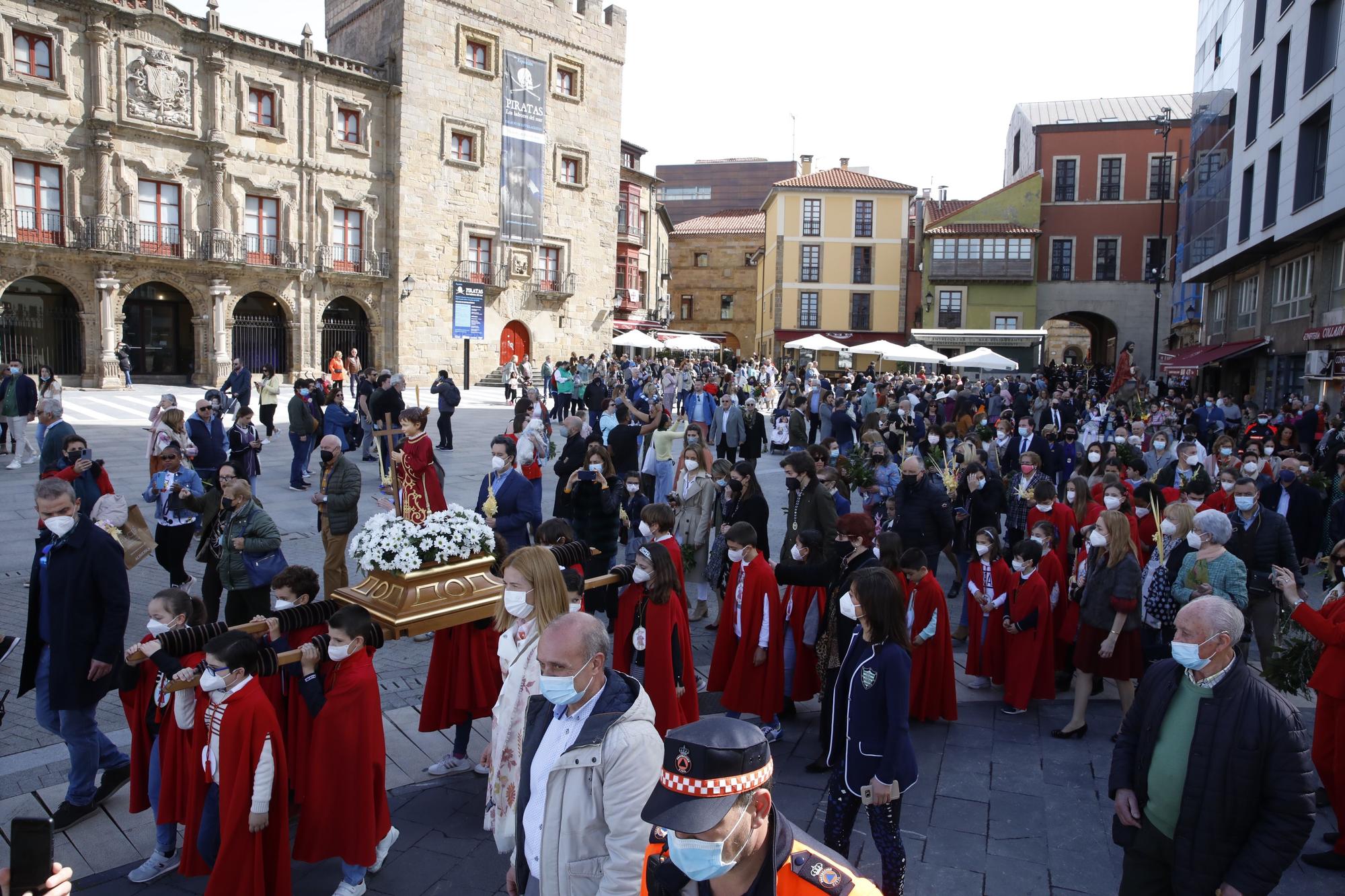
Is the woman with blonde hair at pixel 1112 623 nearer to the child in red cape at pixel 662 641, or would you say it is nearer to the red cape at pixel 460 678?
the child in red cape at pixel 662 641

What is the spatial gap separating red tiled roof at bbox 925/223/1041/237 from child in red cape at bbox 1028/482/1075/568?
40026mm

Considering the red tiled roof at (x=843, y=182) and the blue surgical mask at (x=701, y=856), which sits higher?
the red tiled roof at (x=843, y=182)

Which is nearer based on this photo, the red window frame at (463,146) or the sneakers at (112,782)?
the sneakers at (112,782)

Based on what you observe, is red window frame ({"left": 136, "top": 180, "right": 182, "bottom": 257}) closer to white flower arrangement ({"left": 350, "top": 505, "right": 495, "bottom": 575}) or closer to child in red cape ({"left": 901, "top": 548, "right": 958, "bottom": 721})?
white flower arrangement ({"left": 350, "top": 505, "right": 495, "bottom": 575})

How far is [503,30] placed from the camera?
118 ft

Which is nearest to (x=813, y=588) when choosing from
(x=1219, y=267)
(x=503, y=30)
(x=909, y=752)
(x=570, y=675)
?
(x=909, y=752)

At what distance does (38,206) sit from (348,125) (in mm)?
10690

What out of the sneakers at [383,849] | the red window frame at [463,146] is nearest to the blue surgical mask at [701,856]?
the sneakers at [383,849]

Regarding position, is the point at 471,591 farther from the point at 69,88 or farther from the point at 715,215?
the point at 715,215

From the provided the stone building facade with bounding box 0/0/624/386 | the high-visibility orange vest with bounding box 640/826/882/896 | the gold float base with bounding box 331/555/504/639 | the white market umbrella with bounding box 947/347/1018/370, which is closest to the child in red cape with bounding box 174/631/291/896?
the gold float base with bounding box 331/555/504/639

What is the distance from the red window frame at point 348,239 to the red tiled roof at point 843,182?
25915 mm

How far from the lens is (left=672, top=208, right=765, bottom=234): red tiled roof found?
219 ft

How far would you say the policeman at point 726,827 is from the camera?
2.25m

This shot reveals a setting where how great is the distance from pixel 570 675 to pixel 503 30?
3787 cm
